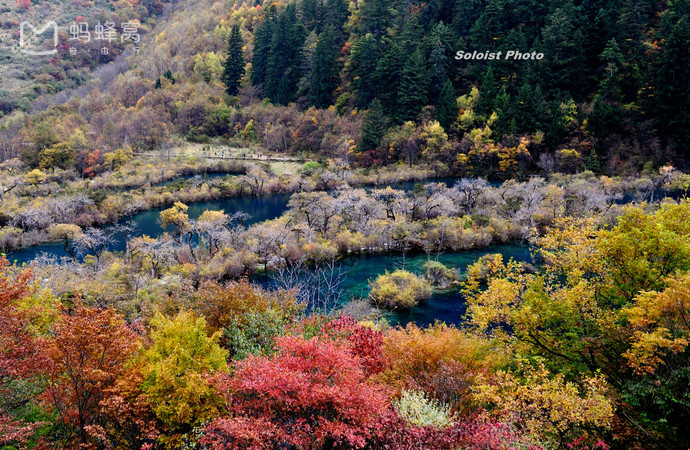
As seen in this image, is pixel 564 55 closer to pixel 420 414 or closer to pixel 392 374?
pixel 392 374

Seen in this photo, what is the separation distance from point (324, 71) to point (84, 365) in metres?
84.9

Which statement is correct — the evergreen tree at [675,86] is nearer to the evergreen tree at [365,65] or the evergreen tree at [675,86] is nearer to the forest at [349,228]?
the forest at [349,228]

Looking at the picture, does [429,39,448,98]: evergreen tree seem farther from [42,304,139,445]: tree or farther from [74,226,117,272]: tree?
[42,304,139,445]: tree

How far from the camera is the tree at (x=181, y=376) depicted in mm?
13180

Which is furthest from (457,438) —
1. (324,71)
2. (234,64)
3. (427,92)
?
(234,64)

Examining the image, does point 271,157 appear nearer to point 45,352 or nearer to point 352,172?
point 352,172

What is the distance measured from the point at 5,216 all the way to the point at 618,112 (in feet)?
278

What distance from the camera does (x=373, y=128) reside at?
249 ft

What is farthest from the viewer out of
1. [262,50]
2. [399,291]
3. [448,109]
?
[262,50]

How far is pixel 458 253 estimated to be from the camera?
43.3 meters

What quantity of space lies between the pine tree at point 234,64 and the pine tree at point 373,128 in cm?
4339

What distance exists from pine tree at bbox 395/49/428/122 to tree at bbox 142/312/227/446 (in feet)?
228

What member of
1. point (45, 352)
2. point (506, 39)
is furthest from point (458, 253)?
point (506, 39)

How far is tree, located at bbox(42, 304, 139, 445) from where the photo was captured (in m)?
12.5
